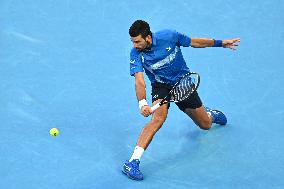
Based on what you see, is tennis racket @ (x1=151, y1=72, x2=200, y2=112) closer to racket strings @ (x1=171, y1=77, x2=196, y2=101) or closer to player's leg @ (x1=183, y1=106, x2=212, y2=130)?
racket strings @ (x1=171, y1=77, x2=196, y2=101)

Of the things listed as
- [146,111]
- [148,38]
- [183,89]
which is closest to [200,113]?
[183,89]

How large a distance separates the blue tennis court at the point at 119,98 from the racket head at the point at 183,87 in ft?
2.84

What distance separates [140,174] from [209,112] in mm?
1479

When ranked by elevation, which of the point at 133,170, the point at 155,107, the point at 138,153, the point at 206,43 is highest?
the point at 206,43

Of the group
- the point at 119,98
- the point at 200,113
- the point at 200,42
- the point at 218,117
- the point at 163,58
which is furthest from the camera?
the point at 119,98

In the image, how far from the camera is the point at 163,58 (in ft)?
24.4

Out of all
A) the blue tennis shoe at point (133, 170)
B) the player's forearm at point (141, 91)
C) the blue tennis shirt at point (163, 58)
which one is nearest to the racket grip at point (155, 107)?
the player's forearm at point (141, 91)

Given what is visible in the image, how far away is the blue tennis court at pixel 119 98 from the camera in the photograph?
752cm

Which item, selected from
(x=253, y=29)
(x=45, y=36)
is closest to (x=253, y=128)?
(x=253, y=29)

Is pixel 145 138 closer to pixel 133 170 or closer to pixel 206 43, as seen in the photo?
pixel 133 170

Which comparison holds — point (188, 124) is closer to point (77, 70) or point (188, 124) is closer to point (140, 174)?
point (140, 174)

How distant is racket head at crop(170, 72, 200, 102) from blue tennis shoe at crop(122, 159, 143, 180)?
0.91 m

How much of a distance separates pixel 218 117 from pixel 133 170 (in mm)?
1599

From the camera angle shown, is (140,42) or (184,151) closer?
(140,42)
